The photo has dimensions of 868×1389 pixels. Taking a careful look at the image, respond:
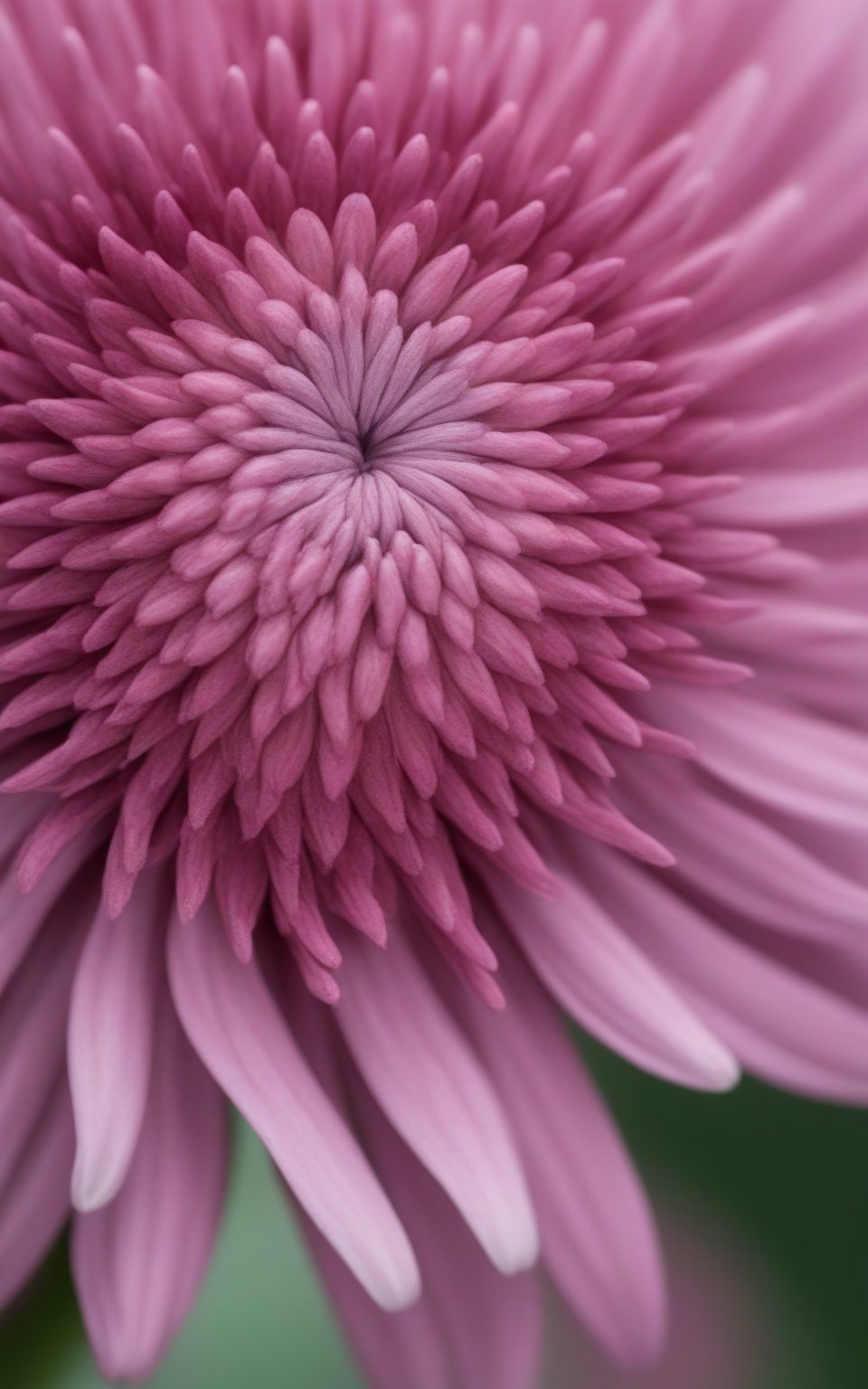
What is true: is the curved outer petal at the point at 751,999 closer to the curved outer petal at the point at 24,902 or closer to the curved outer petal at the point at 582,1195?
the curved outer petal at the point at 582,1195

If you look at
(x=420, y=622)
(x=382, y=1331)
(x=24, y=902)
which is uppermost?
(x=420, y=622)

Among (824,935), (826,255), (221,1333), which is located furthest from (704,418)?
(221,1333)

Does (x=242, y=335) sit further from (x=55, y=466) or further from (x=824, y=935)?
(x=824, y=935)

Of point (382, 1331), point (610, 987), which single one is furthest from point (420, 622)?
point (382, 1331)

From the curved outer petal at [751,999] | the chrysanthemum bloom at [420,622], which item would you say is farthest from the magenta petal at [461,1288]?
the curved outer petal at [751,999]

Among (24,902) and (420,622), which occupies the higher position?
(420,622)

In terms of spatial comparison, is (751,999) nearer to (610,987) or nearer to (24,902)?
(610,987)

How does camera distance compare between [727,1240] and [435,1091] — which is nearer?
[435,1091]

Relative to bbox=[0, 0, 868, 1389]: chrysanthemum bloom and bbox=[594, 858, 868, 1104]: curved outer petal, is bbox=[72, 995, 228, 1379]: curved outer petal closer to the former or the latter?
bbox=[0, 0, 868, 1389]: chrysanthemum bloom
